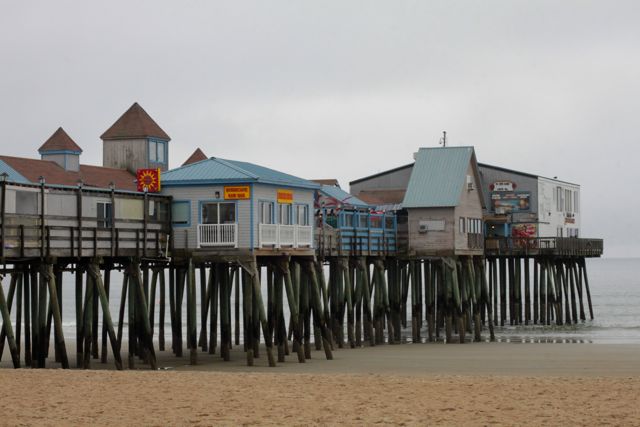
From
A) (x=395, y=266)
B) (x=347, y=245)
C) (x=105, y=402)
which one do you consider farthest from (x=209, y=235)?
(x=395, y=266)

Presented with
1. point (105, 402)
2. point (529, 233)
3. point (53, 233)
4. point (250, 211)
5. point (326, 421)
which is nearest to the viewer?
point (326, 421)

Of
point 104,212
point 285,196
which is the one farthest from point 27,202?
point 285,196

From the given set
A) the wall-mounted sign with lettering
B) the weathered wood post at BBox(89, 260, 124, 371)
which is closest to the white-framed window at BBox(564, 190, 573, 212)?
the wall-mounted sign with lettering

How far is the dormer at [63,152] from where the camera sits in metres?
48.2

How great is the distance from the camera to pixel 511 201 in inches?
2500

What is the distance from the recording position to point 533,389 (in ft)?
81.8

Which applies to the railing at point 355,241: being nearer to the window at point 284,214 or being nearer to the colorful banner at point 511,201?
the window at point 284,214

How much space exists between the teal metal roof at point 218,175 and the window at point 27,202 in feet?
19.9

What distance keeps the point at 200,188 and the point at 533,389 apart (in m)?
14.9

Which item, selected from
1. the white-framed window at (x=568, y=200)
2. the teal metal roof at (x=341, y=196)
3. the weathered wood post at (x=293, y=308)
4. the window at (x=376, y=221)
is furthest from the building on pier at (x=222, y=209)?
the white-framed window at (x=568, y=200)

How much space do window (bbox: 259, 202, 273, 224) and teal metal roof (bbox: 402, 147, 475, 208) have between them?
15.0 meters

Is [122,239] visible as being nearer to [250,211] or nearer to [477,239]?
[250,211]

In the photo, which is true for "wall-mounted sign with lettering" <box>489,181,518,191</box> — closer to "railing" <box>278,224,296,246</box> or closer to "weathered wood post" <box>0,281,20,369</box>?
"railing" <box>278,224,296,246</box>

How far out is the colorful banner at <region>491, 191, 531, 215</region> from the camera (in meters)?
63.3
